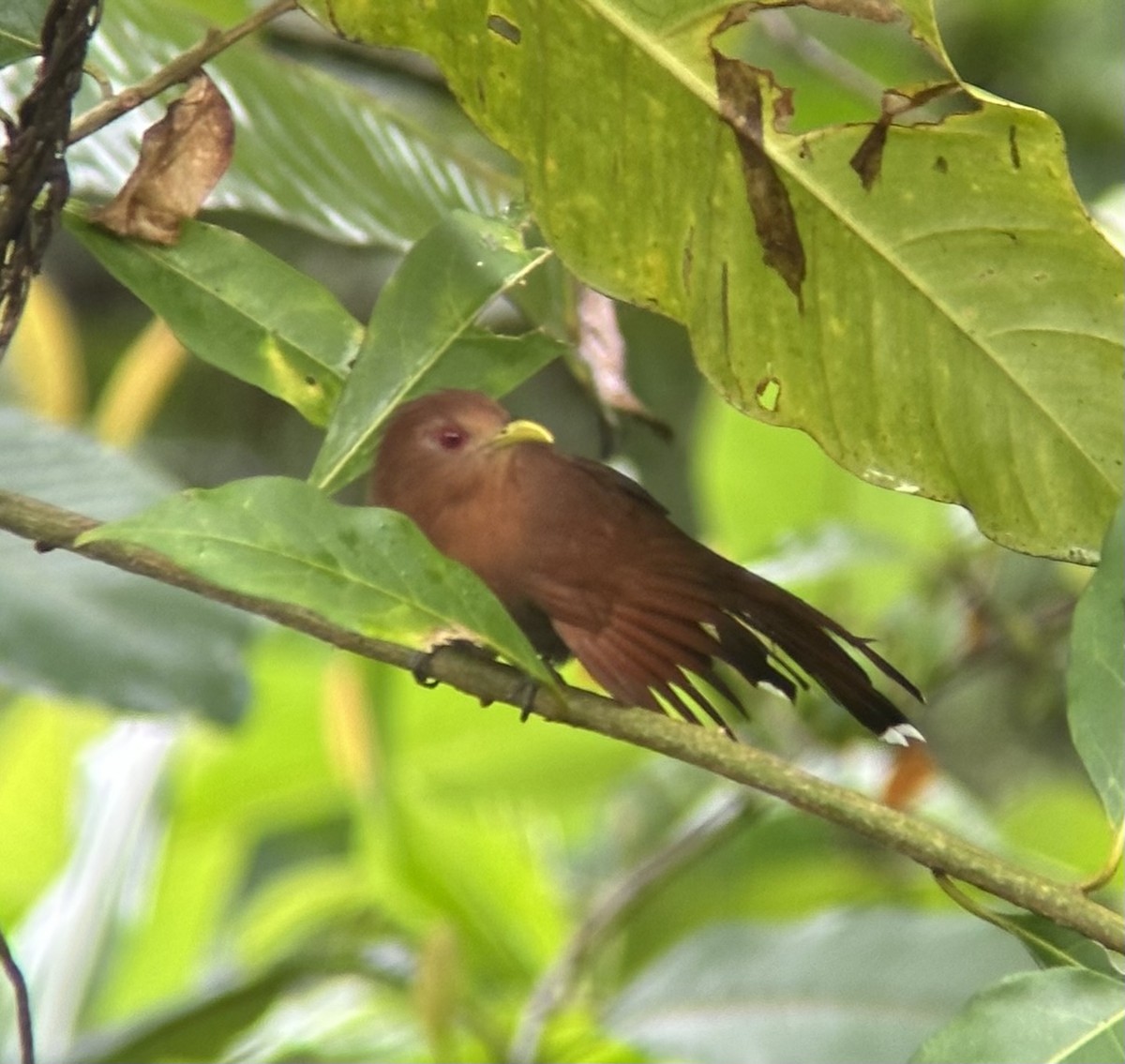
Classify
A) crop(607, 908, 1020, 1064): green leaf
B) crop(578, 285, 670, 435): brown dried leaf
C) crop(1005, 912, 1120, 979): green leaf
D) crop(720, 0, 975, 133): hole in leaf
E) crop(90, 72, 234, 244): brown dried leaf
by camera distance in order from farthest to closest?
crop(720, 0, 975, 133): hole in leaf
crop(607, 908, 1020, 1064): green leaf
crop(578, 285, 670, 435): brown dried leaf
crop(90, 72, 234, 244): brown dried leaf
crop(1005, 912, 1120, 979): green leaf

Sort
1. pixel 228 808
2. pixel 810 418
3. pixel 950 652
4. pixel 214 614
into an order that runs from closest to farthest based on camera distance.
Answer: pixel 810 418
pixel 214 614
pixel 950 652
pixel 228 808

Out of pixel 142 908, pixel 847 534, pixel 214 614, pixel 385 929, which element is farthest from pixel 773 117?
pixel 142 908

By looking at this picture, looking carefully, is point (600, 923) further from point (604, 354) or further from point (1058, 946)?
point (1058, 946)

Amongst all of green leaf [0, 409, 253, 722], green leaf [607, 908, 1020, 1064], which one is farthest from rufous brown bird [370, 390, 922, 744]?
green leaf [607, 908, 1020, 1064]

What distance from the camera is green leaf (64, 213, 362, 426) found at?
43.3 inches

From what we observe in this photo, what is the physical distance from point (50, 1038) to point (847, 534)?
112 cm

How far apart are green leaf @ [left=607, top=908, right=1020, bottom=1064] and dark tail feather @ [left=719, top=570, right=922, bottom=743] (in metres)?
0.62

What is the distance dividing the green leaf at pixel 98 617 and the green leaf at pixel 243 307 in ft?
1.74

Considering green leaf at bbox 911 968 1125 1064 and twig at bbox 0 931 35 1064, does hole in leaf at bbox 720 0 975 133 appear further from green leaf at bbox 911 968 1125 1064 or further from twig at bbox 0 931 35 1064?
twig at bbox 0 931 35 1064

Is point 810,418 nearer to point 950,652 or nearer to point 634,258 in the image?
point 634,258

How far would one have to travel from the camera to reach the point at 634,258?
40.7 inches

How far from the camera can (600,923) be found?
6.21ft

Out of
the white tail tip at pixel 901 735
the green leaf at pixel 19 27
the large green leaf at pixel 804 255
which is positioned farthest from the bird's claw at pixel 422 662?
the green leaf at pixel 19 27

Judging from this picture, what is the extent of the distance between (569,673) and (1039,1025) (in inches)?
54.7
